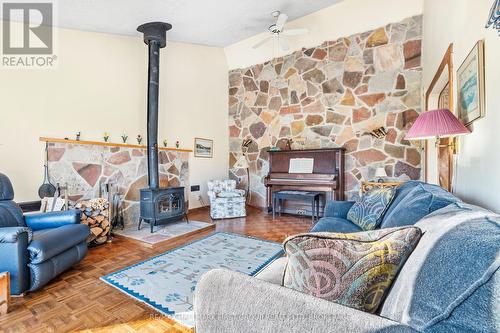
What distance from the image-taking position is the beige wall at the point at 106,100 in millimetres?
3152

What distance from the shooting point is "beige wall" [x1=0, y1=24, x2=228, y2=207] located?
3.15m

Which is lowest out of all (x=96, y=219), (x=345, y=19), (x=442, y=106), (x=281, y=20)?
(x=96, y=219)

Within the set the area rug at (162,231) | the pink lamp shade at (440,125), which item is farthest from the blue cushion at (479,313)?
the area rug at (162,231)

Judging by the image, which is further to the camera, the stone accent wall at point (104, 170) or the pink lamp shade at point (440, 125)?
the stone accent wall at point (104, 170)

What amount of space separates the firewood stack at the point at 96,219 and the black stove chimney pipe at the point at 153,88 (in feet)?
2.66

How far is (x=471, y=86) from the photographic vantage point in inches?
66.1

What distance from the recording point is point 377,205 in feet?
7.03

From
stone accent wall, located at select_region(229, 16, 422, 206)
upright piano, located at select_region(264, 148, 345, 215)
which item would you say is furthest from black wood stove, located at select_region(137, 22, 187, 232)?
stone accent wall, located at select_region(229, 16, 422, 206)

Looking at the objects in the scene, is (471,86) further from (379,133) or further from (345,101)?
(345,101)

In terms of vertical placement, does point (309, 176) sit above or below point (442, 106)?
below

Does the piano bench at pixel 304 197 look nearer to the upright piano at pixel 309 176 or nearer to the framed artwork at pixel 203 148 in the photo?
the upright piano at pixel 309 176

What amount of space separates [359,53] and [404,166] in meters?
2.11

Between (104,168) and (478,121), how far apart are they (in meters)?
4.30

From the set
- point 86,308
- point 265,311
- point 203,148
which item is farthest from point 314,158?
point 265,311
